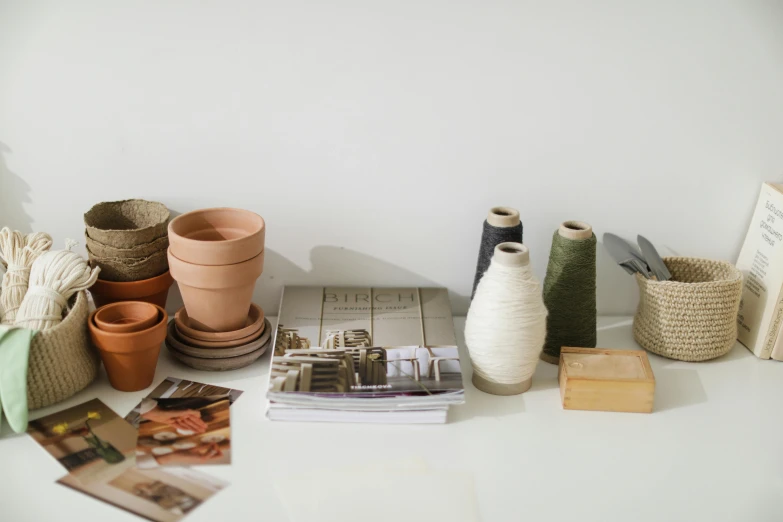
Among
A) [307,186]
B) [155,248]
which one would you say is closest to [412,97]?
[307,186]

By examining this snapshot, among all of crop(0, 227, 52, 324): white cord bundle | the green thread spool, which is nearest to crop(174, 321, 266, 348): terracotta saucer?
crop(0, 227, 52, 324): white cord bundle

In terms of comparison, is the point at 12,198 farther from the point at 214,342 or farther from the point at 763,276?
the point at 763,276

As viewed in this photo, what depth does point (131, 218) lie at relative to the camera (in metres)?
1.14

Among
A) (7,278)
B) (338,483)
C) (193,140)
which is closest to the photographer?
(338,483)

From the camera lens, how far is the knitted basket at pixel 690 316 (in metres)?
1.08

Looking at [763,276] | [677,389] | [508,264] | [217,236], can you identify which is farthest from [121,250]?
[763,276]

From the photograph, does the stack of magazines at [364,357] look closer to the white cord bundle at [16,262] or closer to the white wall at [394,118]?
the white wall at [394,118]

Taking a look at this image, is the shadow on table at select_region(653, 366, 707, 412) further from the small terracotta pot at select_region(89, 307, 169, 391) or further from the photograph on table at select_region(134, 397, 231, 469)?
the small terracotta pot at select_region(89, 307, 169, 391)

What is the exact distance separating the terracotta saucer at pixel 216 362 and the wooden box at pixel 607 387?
459 millimetres

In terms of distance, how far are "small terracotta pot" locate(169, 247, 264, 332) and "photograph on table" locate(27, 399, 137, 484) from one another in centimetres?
18

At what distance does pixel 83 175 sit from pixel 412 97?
531 millimetres

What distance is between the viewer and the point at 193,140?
43.7 inches

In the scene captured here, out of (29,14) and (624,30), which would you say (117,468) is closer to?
(29,14)

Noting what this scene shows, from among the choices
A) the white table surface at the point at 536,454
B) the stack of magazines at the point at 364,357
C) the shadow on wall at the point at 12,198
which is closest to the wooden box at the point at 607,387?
the white table surface at the point at 536,454
